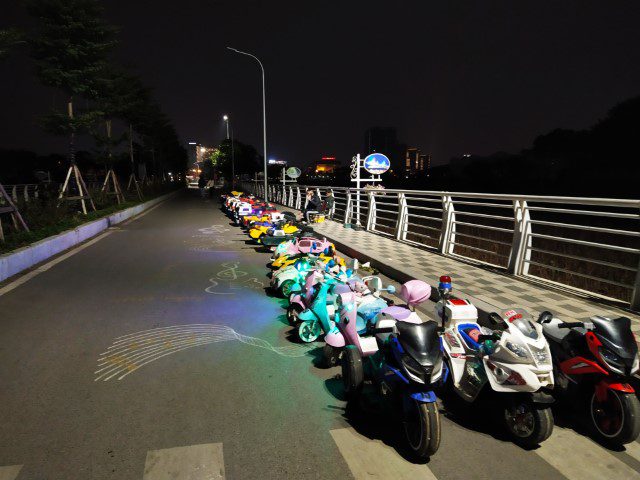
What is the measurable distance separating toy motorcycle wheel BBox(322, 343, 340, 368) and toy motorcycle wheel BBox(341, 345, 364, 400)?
63 centimetres

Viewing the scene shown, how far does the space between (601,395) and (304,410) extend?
221cm

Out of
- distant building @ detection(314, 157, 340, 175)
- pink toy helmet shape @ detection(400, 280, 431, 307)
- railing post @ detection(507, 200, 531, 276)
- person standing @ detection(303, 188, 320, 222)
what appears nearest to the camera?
pink toy helmet shape @ detection(400, 280, 431, 307)

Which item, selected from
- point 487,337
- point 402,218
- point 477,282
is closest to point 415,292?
point 487,337

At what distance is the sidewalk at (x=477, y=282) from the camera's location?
5.28 metres

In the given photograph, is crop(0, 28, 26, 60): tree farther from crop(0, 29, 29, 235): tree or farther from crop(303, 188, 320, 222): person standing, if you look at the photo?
crop(303, 188, 320, 222): person standing

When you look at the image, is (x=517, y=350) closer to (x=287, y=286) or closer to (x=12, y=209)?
(x=287, y=286)

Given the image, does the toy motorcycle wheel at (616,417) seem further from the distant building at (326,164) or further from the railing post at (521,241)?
the distant building at (326,164)

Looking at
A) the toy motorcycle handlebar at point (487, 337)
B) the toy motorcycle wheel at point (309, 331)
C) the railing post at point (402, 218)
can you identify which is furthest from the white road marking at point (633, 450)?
the railing post at point (402, 218)

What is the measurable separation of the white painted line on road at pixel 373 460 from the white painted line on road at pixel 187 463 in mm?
841

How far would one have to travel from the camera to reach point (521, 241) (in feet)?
23.4

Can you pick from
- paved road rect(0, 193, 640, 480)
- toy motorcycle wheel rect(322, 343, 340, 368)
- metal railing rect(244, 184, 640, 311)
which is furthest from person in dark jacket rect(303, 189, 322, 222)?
toy motorcycle wheel rect(322, 343, 340, 368)

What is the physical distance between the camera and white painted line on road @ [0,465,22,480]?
264cm

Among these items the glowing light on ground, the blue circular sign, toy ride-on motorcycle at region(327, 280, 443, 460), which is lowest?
the glowing light on ground

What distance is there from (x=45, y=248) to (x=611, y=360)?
10848 millimetres
